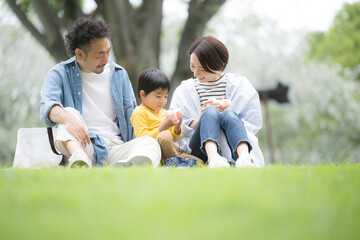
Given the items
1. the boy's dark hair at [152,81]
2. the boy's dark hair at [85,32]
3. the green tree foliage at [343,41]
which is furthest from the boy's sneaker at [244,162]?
the green tree foliage at [343,41]

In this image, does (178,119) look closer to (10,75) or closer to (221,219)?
(221,219)

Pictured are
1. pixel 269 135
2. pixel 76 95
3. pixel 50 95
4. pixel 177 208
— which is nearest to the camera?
pixel 177 208

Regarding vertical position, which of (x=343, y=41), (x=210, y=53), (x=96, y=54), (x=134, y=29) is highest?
(x=134, y=29)

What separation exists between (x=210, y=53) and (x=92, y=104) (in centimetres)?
116

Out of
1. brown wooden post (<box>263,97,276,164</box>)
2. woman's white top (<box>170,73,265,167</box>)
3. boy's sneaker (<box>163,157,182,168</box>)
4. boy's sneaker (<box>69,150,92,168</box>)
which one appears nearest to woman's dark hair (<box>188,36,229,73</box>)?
woman's white top (<box>170,73,265,167</box>)

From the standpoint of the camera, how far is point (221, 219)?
1296mm

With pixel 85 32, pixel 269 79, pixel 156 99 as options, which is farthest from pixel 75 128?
pixel 269 79

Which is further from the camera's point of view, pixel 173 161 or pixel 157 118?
pixel 157 118

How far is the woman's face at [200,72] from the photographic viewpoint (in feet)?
11.9

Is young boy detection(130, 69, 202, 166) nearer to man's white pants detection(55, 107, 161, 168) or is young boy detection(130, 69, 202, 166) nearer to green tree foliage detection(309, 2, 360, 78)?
man's white pants detection(55, 107, 161, 168)

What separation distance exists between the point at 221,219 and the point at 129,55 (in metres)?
5.25

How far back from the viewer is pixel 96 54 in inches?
141

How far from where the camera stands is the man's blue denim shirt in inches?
133

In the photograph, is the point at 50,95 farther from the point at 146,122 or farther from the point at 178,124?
the point at 178,124
